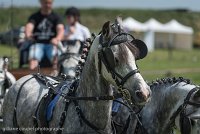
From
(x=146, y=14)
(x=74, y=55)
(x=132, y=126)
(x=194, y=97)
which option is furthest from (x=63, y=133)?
(x=146, y=14)

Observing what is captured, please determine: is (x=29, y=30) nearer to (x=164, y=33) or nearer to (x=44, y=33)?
(x=44, y=33)

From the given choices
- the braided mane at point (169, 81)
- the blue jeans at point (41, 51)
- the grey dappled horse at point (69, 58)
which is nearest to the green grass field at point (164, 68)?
the blue jeans at point (41, 51)

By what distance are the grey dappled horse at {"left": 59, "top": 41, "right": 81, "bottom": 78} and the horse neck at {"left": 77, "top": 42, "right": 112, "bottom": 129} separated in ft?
13.4

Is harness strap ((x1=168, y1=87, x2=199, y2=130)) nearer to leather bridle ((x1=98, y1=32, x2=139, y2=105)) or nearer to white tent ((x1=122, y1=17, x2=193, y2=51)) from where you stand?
leather bridle ((x1=98, y1=32, x2=139, y2=105))

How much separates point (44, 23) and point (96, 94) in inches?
214

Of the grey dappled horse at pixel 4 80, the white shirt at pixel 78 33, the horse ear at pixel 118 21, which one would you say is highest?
the horse ear at pixel 118 21

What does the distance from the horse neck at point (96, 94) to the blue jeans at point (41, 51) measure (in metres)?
5.37

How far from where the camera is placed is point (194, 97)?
21.1 feet

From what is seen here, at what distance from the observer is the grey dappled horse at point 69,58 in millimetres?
10711

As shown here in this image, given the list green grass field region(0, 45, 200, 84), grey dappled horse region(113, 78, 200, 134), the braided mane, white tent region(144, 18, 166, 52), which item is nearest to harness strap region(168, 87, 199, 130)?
grey dappled horse region(113, 78, 200, 134)

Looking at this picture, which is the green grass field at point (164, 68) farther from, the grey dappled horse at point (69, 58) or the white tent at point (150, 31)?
the white tent at point (150, 31)

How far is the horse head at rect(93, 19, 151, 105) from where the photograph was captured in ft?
18.7

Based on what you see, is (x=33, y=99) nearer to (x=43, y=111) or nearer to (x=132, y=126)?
(x=43, y=111)

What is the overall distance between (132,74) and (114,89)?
0.55 meters
